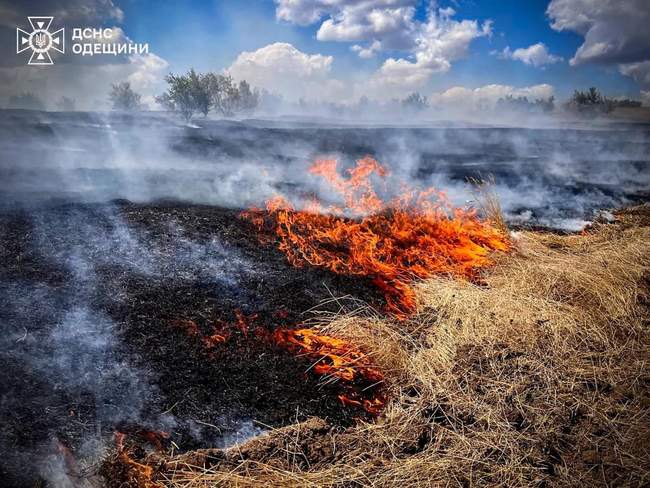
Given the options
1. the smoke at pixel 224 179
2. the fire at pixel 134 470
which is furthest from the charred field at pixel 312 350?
the smoke at pixel 224 179

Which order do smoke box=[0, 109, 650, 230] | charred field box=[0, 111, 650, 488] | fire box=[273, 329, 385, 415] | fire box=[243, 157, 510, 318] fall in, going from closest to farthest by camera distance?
charred field box=[0, 111, 650, 488], fire box=[273, 329, 385, 415], fire box=[243, 157, 510, 318], smoke box=[0, 109, 650, 230]

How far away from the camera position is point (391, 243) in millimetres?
6410

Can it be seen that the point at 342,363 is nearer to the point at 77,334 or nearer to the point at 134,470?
the point at 134,470

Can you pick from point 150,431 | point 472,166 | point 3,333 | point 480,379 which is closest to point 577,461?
point 480,379

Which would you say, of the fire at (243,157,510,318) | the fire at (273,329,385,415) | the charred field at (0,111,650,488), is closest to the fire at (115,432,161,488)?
the charred field at (0,111,650,488)

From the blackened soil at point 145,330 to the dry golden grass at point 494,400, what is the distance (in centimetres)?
42

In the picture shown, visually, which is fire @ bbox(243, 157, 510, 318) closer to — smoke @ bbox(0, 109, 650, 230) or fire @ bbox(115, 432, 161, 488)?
smoke @ bbox(0, 109, 650, 230)

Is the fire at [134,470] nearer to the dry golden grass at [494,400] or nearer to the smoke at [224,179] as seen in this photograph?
the dry golden grass at [494,400]

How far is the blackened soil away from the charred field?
0.02 m

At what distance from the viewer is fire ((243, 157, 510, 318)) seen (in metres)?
5.84

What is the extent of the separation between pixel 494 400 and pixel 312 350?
1.80m

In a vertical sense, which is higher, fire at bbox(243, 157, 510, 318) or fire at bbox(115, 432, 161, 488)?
fire at bbox(243, 157, 510, 318)

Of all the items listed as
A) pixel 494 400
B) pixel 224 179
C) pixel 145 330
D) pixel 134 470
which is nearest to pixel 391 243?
pixel 494 400

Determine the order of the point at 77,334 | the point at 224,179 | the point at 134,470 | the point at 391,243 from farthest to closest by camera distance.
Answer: the point at 224,179
the point at 391,243
the point at 77,334
the point at 134,470
